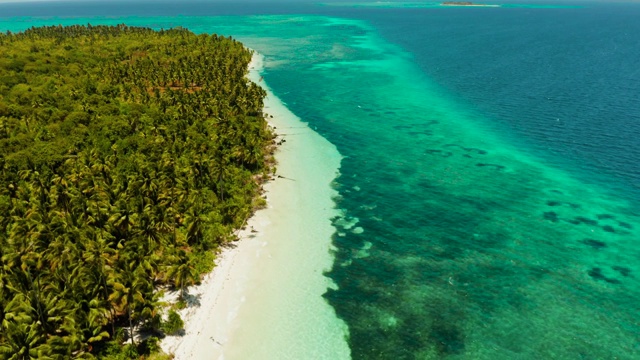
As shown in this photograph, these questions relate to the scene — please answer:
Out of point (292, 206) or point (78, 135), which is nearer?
point (292, 206)

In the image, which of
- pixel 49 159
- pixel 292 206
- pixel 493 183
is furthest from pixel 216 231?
pixel 493 183

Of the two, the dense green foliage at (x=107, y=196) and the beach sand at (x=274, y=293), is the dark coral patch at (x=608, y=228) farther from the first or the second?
the dense green foliage at (x=107, y=196)

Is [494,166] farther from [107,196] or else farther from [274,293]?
[107,196]

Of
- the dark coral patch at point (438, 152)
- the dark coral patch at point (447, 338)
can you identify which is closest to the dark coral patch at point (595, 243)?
the dark coral patch at point (447, 338)

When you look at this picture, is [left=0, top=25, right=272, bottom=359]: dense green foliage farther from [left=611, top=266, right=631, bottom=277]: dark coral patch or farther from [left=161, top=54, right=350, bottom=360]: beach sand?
[left=611, top=266, right=631, bottom=277]: dark coral patch

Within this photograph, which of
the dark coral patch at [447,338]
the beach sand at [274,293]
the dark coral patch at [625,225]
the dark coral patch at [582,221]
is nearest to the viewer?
the beach sand at [274,293]

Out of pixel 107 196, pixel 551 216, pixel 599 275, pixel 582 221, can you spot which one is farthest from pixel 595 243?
pixel 107 196

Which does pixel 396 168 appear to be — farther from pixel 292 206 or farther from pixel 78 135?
pixel 78 135
